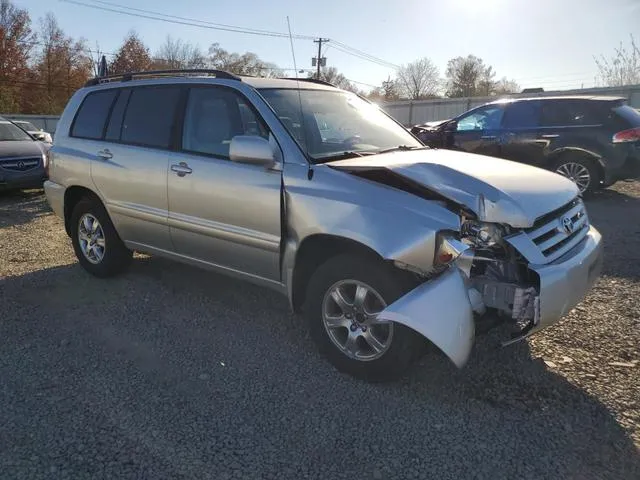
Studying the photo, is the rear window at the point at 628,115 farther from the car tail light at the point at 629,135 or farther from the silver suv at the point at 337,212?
the silver suv at the point at 337,212

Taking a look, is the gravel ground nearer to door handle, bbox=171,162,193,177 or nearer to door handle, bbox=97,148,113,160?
door handle, bbox=171,162,193,177

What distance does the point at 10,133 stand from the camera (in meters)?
11.2

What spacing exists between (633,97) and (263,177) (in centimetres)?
2023

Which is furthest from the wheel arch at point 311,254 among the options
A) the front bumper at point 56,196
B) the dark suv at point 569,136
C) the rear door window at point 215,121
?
the dark suv at point 569,136

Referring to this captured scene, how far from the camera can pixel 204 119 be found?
4.23 m

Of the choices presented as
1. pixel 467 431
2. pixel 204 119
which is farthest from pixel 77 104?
pixel 467 431

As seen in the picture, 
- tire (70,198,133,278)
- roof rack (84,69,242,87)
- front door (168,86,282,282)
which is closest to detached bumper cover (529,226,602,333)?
front door (168,86,282,282)

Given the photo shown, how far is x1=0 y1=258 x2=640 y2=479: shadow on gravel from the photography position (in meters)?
2.57

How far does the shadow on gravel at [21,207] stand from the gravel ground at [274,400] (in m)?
4.29

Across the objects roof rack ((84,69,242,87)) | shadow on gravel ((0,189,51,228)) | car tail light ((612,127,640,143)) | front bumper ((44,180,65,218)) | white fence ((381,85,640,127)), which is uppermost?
white fence ((381,85,640,127))

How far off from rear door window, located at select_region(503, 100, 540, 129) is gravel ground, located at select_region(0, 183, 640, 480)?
5599 millimetres

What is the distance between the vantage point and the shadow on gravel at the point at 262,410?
101 inches

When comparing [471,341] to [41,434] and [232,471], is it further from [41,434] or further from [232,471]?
[41,434]

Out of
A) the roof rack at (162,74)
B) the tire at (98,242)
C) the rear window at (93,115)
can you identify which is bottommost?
the tire at (98,242)
